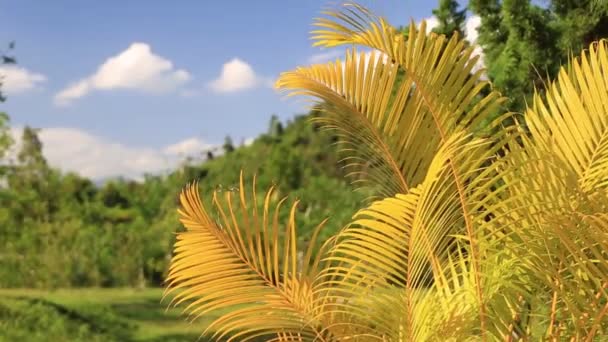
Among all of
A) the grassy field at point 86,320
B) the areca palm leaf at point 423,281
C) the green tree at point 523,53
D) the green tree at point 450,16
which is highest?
the green tree at point 450,16

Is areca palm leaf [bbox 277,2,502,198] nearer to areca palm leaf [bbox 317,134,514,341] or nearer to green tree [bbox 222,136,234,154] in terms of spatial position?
areca palm leaf [bbox 317,134,514,341]

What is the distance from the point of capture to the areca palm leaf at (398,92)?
3.25 m

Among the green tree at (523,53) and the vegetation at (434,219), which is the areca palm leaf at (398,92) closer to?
the vegetation at (434,219)

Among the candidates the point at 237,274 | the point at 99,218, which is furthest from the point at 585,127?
the point at 99,218

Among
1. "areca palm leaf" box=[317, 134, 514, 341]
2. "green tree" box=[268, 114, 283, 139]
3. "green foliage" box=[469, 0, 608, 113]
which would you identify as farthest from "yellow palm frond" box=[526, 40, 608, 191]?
"green tree" box=[268, 114, 283, 139]

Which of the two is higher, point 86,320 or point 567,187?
point 567,187

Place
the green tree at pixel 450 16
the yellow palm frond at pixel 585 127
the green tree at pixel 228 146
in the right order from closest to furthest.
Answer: the yellow palm frond at pixel 585 127
the green tree at pixel 450 16
the green tree at pixel 228 146

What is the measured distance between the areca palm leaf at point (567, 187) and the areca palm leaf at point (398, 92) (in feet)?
1.16

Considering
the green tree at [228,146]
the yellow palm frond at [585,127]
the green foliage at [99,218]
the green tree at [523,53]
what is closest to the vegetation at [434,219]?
the yellow palm frond at [585,127]

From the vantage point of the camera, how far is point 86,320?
1355 centimetres

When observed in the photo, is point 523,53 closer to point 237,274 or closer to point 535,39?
point 535,39

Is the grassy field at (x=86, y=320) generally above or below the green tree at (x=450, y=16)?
below

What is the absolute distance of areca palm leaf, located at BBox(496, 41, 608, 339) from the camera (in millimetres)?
3017

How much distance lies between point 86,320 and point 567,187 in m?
12.1
